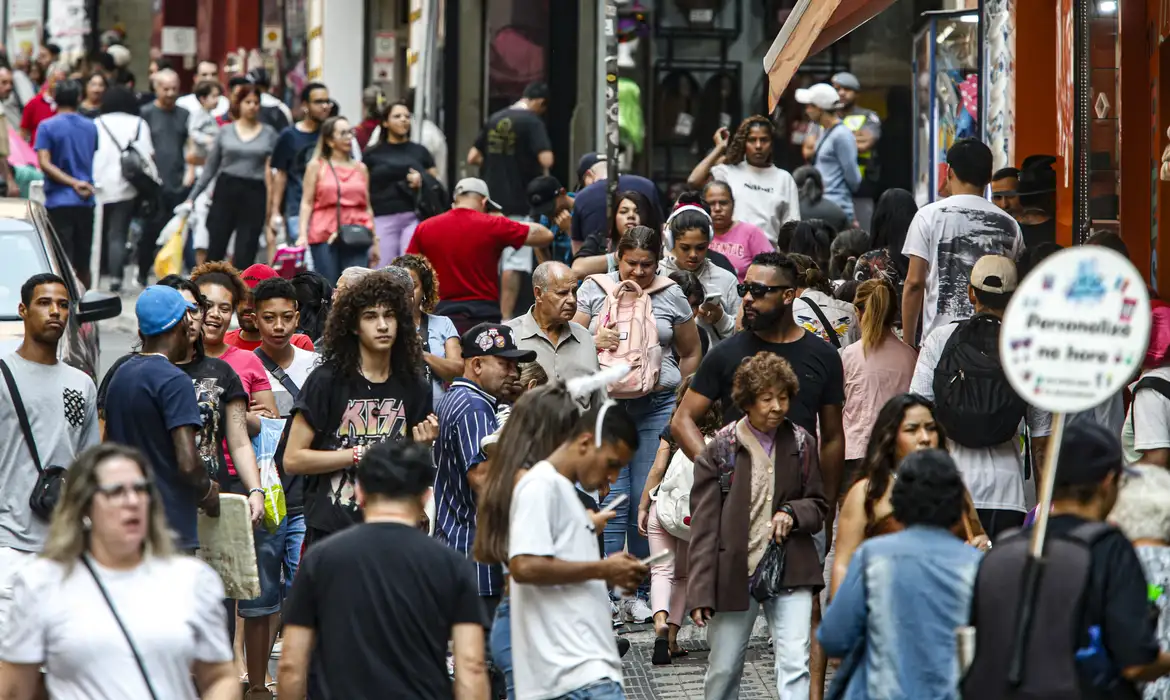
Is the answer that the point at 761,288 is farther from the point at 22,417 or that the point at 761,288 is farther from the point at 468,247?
the point at 468,247

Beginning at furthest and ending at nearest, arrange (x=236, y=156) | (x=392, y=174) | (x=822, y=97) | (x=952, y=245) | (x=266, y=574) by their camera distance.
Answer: (x=236, y=156)
(x=822, y=97)
(x=392, y=174)
(x=952, y=245)
(x=266, y=574)

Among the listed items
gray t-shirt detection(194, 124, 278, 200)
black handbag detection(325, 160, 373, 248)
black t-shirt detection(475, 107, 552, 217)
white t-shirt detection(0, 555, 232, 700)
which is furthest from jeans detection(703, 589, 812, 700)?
gray t-shirt detection(194, 124, 278, 200)

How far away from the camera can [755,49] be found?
74.1 ft

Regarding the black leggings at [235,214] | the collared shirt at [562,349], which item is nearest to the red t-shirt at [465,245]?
the collared shirt at [562,349]

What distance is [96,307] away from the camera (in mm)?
10523

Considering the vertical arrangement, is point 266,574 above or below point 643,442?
below

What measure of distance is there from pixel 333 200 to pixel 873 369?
266 inches

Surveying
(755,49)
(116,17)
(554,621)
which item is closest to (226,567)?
(554,621)

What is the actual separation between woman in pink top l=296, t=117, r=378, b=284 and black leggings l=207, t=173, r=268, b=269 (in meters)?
2.43

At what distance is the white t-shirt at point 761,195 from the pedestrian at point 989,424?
4.94 metres

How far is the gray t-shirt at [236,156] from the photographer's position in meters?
17.7

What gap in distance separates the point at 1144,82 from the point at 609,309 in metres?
3.19

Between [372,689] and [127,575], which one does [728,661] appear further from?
[127,575]

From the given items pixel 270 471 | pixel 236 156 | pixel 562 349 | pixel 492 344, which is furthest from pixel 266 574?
pixel 236 156
